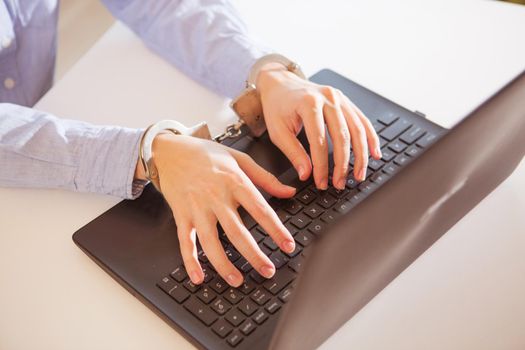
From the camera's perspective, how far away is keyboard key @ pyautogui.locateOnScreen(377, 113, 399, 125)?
0.80 metres

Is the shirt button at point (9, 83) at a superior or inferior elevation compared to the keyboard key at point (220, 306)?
superior

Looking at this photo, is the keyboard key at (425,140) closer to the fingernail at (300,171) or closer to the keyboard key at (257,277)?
the fingernail at (300,171)

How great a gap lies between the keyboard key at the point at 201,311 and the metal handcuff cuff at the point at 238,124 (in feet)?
0.58

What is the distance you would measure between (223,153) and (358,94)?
237 millimetres

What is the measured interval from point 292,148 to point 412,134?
6.1 inches

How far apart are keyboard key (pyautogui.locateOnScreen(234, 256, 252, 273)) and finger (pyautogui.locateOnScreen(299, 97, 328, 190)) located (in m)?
0.13

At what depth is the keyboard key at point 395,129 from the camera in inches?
30.8

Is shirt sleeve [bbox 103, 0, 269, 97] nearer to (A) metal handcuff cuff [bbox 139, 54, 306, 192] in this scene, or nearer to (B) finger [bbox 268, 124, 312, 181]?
(A) metal handcuff cuff [bbox 139, 54, 306, 192]

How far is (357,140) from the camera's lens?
735mm

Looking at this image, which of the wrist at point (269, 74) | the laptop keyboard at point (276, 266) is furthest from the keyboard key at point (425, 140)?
the wrist at point (269, 74)

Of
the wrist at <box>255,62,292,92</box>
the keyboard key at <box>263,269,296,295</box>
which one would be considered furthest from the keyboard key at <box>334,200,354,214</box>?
the wrist at <box>255,62,292,92</box>

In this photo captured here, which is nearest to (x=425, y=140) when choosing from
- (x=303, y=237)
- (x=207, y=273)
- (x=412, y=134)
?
(x=412, y=134)

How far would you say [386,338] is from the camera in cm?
62

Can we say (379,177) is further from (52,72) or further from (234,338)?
(52,72)
